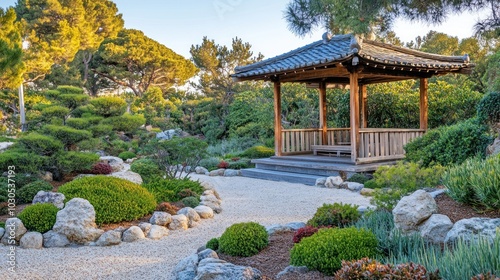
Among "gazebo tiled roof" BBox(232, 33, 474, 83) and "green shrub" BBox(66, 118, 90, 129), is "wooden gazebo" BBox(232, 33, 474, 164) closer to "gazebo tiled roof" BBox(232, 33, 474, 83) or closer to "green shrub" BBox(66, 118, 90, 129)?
"gazebo tiled roof" BBox(232, 33, 474, 83)

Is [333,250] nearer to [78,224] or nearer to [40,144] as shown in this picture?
[78,224]

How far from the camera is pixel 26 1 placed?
23.7 m

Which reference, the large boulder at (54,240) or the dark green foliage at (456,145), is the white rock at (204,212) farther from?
the dark green foliage at (456,145)

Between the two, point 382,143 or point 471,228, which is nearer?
point 471,228

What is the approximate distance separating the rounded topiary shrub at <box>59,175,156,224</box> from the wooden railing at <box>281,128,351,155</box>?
5848mm

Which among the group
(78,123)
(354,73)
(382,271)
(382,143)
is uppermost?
(354,73)

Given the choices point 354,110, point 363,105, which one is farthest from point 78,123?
point 363,105

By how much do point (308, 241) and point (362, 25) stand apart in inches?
101

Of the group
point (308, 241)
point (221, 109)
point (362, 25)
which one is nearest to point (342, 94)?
point (221, 109)

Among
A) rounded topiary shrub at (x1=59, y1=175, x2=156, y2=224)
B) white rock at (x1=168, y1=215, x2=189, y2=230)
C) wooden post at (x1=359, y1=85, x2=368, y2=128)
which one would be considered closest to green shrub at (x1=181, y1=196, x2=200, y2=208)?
rounded topiary shrub at (x1=59, y1=175, x2=156, y2=224)

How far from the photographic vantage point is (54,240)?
4766mm

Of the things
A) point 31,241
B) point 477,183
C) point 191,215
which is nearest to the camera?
point 477,183

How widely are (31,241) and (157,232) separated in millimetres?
1453

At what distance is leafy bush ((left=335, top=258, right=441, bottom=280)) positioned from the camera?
2.20m
